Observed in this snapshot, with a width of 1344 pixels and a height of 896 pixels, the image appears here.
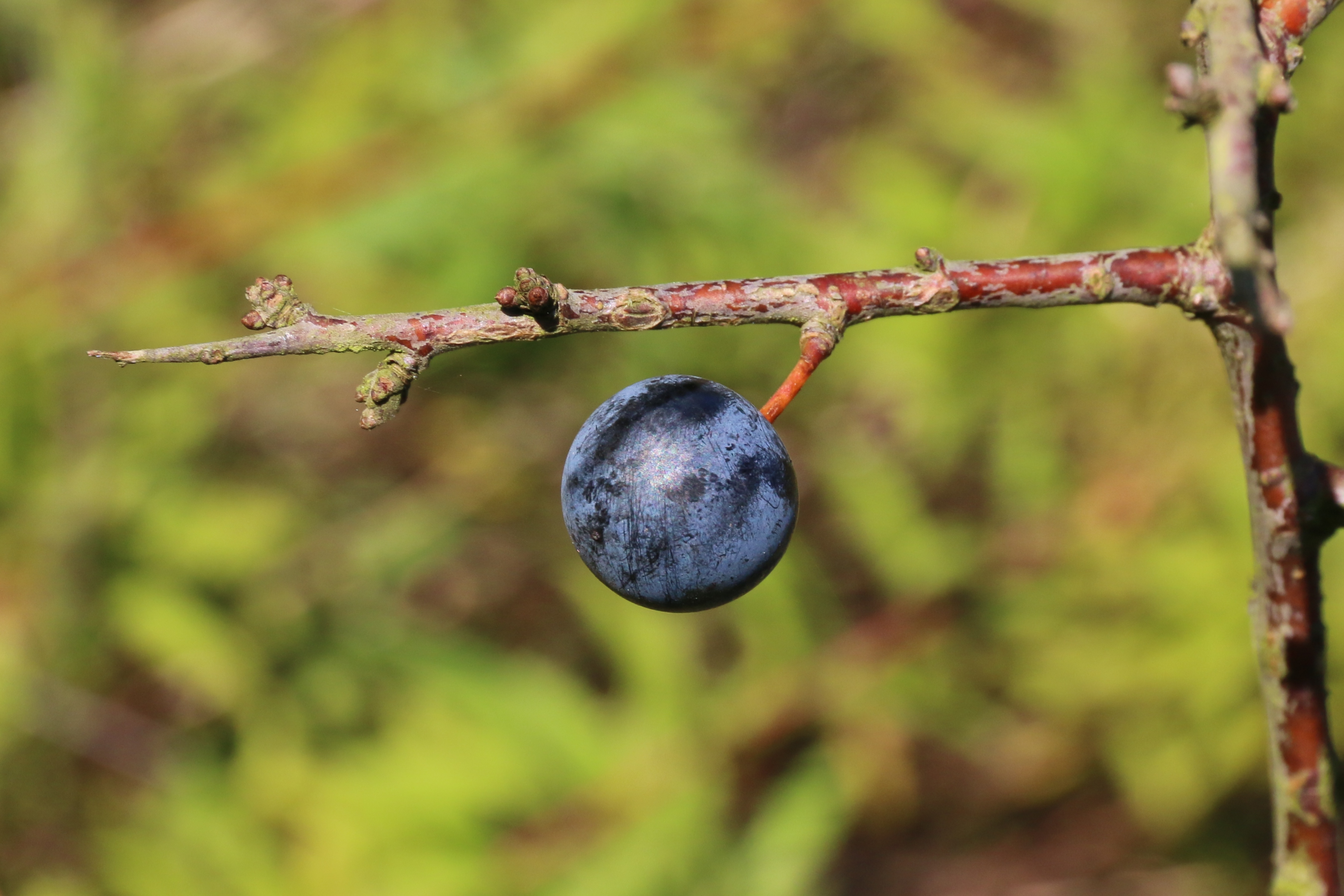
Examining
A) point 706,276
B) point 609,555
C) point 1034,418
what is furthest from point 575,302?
point 1034,418

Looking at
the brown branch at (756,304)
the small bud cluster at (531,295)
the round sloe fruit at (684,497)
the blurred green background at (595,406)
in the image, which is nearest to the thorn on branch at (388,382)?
the brown branch at (756,304)

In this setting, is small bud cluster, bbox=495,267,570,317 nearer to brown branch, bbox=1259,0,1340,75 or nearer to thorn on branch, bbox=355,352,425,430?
thorn on branch, bbox=355,352,425,430

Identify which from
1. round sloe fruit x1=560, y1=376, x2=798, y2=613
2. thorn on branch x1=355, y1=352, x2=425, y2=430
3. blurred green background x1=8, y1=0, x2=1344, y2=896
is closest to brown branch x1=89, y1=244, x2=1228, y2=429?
thorn on branch x1=355, y1=352, x2=425, y2=430

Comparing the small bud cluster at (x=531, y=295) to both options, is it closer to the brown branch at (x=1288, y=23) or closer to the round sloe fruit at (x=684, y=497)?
the round sloe fruit at (x=684, y=497)

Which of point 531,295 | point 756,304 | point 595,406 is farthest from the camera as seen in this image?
point 595,406

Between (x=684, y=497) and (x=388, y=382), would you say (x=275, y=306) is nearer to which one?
(x=388, y=382)

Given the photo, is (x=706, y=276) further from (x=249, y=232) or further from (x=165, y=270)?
(x=165, y=270)

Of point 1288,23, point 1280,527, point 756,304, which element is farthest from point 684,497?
point 1288,23
